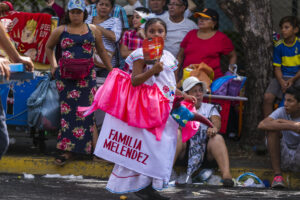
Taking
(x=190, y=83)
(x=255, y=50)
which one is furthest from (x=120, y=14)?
(x=255, y=50)

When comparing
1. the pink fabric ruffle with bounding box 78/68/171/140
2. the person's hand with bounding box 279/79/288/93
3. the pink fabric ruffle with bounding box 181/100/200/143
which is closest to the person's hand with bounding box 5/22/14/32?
the pink fabric ruffle with bounding box 78/68/171/140

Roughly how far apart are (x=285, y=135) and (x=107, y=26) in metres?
2.54

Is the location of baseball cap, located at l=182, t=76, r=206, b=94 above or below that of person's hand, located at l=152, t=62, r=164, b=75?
below

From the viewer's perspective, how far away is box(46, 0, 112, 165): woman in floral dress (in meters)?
6.55

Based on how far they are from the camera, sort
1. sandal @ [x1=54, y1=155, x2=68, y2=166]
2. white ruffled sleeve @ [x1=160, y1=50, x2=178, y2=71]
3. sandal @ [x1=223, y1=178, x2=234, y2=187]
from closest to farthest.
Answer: white ruffled sleeve @ [x1=160, y1=50, x2=178, y2=71]
sandal @ [x1=223, y1=178, x2=234, y2=187]
sandal @ [x1=54, y1=155, x2=68, y2=166]

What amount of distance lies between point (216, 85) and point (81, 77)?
65.6 inches

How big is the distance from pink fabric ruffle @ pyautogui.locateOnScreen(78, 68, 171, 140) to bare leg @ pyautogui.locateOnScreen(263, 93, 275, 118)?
2720 millimetres

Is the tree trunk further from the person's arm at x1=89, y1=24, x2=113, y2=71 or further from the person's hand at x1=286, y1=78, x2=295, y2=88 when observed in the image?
the person's arm at x1=89, y1=24, x2=113, y2=71

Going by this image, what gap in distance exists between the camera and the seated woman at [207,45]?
749 centimetres

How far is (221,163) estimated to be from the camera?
6.34m

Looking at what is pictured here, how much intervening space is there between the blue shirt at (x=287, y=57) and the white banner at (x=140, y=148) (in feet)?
9.23

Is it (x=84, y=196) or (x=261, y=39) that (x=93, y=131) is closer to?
(x=84, y=196)

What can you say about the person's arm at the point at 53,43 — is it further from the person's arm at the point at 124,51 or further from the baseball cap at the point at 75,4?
the person's arm at the point at 124,51

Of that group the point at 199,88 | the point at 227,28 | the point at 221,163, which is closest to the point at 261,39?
the point at 199,88
